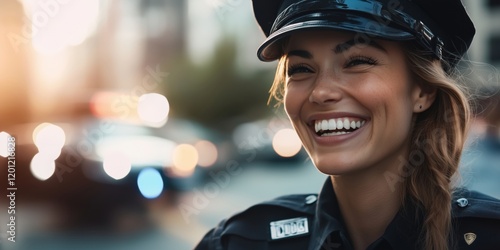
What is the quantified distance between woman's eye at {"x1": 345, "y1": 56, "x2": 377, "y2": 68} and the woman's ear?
0.17 metres

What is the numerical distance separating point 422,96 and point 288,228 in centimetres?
56

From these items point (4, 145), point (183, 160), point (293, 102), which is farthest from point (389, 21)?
point (183, 160)

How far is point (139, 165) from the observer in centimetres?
731

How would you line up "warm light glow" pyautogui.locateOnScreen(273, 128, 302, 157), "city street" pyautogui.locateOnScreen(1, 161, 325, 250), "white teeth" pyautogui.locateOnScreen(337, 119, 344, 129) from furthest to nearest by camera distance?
"warm light glow" pyautogui.locateOnScreen(273, 128, 302, 157) < "city street" pyautogui.locateOnScreen(1, 161, 325, 250) < "white teeth" pyautogui.locateOnScreen(337, 119, 344, 129)

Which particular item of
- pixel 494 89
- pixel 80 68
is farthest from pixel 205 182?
pixel 80 68

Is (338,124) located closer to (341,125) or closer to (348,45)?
(341,125)

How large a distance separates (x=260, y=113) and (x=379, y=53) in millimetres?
26334

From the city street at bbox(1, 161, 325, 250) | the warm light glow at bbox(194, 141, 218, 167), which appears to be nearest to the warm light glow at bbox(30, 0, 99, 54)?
the warm light glow at bbox(194, 141, 218, 167)

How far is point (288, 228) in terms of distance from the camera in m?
2.02

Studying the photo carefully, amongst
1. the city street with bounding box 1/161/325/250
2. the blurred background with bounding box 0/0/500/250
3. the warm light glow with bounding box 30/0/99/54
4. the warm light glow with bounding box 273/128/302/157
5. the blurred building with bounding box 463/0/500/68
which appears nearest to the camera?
the blurred background with bounding box 0/0/500/250

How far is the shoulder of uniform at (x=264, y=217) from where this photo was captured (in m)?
2.02

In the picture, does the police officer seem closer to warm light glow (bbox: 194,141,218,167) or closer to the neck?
the neck

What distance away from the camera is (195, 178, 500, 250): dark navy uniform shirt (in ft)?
5.66

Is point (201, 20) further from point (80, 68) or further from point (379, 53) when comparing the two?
point (379, 53)
